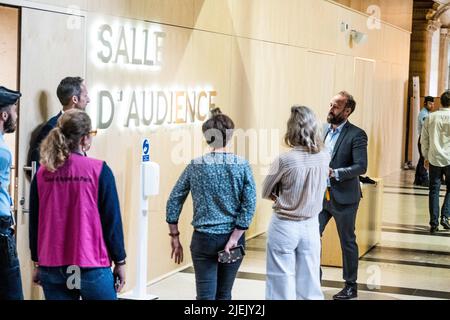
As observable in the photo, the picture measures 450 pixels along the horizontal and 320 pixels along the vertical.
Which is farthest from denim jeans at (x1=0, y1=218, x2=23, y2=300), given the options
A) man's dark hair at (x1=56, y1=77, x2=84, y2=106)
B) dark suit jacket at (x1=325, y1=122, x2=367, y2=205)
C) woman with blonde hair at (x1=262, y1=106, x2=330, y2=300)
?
dark suit jacket at (x1=325, y1=122, x2=367, y2=205)

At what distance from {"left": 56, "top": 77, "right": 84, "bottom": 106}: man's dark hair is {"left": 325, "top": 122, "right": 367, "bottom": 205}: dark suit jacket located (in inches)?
79.6

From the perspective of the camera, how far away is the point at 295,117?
4875mm

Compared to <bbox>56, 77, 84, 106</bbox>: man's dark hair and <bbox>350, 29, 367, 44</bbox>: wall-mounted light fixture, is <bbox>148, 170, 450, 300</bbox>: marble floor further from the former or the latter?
<bbox>350, 29, 367, 44</bbox>: wall-mounted light fixture

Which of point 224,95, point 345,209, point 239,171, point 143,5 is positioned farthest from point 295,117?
point 224,95

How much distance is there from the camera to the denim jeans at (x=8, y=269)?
13.1 ft

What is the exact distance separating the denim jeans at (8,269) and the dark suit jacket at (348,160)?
2743 mm

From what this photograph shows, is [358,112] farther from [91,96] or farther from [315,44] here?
[91,96]

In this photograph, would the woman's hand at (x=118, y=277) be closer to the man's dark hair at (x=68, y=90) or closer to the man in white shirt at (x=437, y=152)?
the man's dark hair at (x=68, y=90)

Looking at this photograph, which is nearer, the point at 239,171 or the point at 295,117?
the point at 239,171

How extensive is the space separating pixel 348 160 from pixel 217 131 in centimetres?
194

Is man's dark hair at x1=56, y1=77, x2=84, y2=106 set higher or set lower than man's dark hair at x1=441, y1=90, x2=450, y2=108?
lower

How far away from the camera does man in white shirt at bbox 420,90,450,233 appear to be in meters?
9.72

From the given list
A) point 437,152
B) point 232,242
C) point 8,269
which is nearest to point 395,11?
point 437,152

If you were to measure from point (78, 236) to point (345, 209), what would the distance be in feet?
9.25
